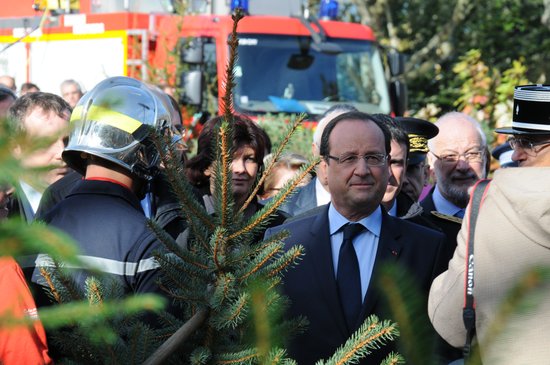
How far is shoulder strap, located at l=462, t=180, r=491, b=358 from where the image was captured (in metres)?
2.38

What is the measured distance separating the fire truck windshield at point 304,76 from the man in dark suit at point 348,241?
25.0ft

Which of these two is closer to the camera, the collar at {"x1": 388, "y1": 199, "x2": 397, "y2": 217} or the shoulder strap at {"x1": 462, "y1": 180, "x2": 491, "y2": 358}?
the shoulder strap at {"x1": 462, "y1": 180, "x2": 491, "y2": 358}

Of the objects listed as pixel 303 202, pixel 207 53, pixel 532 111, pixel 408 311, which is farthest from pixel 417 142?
pixel 207 53

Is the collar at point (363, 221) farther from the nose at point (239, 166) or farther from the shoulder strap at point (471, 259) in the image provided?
the shoulder strap at point (471, 259)

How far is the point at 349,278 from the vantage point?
3406 millimetres

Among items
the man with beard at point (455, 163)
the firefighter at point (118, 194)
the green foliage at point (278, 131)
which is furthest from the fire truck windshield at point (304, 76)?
the firefighter at point (118, 194)

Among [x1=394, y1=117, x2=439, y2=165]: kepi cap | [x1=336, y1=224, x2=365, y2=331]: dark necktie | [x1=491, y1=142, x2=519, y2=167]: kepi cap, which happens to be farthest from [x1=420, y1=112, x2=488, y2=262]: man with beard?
[x1=336, y1=224, x2=365, y2=331]: dark necktie

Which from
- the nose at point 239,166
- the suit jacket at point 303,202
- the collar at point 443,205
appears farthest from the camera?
the collar at point 443,205

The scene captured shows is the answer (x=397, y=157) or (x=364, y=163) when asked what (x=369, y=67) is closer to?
(x=397, y=157)

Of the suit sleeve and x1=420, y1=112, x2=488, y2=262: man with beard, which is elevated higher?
the suit sleeve

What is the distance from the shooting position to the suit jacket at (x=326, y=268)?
10.3ft

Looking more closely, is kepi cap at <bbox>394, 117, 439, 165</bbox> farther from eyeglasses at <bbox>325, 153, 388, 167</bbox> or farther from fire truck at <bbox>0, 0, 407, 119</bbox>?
fire truck at <bbox>0, 0, 407, 119</bbox>

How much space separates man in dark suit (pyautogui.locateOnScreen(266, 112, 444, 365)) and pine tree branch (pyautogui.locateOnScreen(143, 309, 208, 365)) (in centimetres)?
122

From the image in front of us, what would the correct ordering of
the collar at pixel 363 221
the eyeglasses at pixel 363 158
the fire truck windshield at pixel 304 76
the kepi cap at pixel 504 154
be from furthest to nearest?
the fire truck windshield at pixel 304 76
the kepi cap at pixel 504 154
the eyeglasses at pixel 363 158
the collar at pixel 363 221
